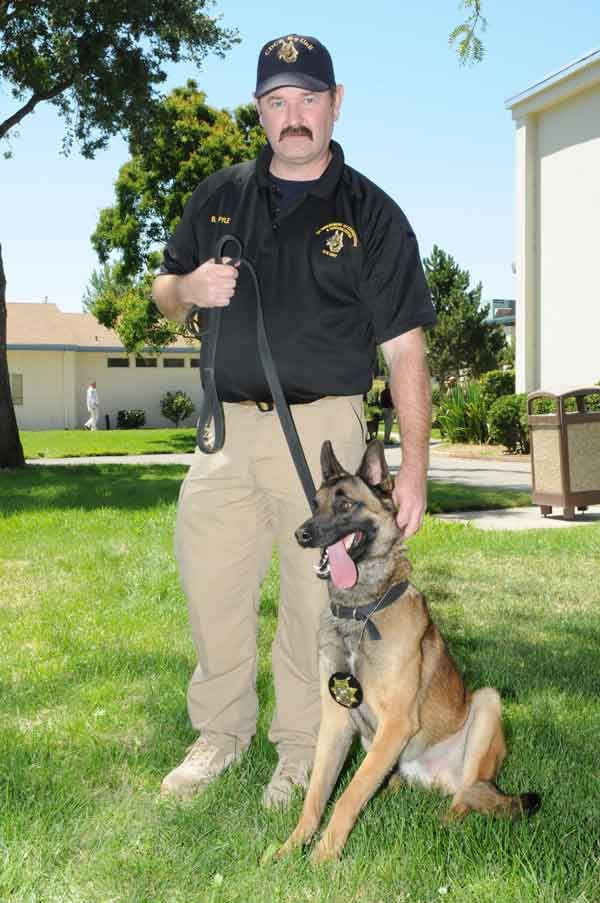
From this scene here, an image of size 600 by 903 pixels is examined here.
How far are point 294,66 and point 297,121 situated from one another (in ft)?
0.56

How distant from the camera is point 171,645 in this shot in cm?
548

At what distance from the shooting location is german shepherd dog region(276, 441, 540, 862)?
9.75ft

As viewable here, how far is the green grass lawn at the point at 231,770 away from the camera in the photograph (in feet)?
8.95

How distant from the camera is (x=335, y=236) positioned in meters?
3.24

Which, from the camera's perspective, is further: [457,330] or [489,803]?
[457,330]

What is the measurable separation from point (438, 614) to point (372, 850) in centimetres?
340

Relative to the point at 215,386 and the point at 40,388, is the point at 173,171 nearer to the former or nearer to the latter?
the point at 40,388

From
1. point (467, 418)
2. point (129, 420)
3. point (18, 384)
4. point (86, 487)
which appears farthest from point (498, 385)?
point (18, 384)

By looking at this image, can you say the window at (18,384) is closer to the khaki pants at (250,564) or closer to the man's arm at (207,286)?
the khaki pants at (250,564)

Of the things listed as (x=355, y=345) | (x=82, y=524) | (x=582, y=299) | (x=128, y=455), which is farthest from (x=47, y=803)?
(x=128, y=455)

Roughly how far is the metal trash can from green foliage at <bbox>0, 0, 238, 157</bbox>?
10.4 meters

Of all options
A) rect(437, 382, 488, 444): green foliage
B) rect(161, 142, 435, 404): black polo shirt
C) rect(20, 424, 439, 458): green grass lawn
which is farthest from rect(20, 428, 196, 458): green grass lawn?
rect(161, 142, 435, 404): black polo shirt

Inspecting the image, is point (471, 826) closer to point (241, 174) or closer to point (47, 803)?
point (47, 803)

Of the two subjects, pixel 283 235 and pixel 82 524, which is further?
pixel 82 524
